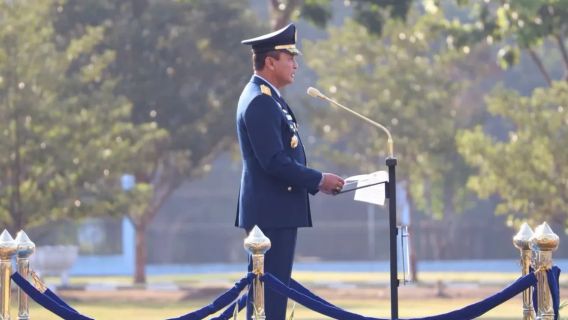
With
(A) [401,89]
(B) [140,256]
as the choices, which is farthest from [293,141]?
(B) [140,256]

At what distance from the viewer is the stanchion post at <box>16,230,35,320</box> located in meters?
8.60

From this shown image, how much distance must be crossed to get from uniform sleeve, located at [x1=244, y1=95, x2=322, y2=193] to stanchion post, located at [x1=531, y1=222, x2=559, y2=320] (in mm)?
1301

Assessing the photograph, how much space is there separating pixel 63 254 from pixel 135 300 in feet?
18.8

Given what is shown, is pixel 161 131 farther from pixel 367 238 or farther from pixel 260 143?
pixel 367 238

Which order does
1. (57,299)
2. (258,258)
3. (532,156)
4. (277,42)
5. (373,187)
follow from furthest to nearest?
(532,156) → (277,42) → (57,299) → (373,187) → (258,258)

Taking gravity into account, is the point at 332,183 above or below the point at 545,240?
above

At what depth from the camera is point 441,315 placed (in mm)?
8227

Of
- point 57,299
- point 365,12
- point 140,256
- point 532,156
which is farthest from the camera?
point 140,256

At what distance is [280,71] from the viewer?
8.82m

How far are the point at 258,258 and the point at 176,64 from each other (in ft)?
90.7

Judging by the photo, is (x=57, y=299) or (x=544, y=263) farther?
(x=57, y=299)

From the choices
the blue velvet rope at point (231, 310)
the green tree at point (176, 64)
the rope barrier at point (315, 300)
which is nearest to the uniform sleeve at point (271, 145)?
the rope barrier at point (315, 300)

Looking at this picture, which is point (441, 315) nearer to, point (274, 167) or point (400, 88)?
point (274, 167)

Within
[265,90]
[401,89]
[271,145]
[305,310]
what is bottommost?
[305,310]
